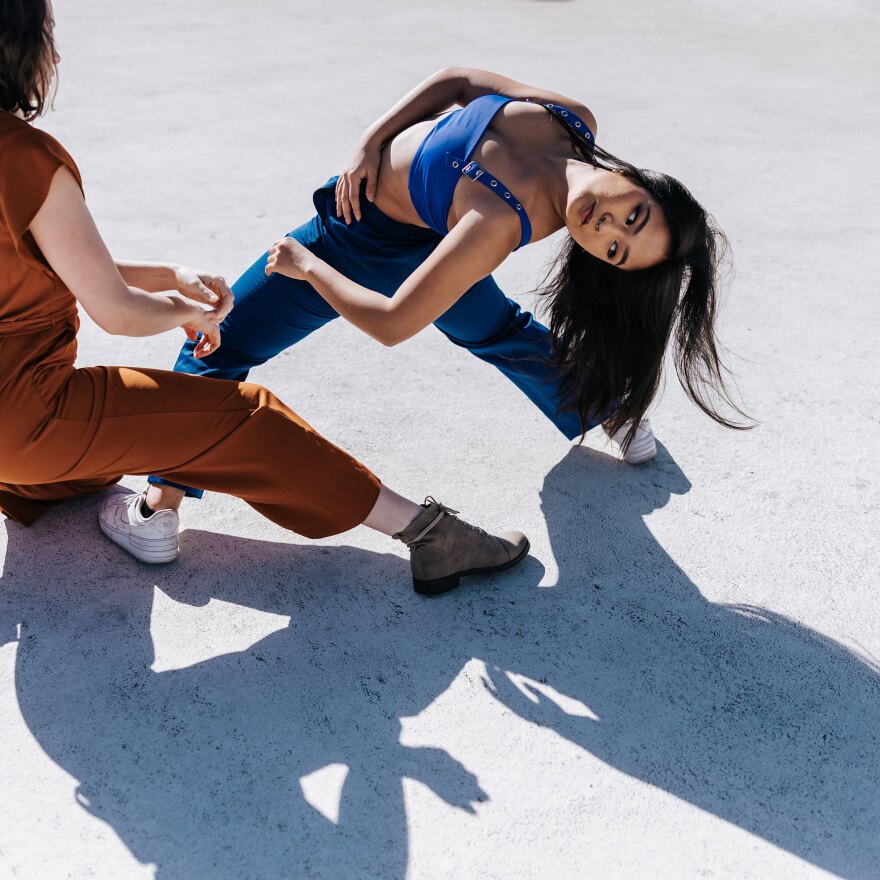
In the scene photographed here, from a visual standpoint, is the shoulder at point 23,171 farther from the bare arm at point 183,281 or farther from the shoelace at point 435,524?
the shoelace at point 435,524

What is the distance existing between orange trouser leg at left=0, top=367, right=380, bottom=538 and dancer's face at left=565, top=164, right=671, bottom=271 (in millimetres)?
782

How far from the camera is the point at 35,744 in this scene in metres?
2.01

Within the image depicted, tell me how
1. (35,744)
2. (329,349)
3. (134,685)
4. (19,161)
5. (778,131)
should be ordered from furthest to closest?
(778,131) → (329,349) → (134,685) → (35,744) → (19,161)

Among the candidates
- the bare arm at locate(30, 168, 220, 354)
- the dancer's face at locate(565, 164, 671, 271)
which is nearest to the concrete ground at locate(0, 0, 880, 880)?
the bare arm at locate(30, 168, 220, 354)

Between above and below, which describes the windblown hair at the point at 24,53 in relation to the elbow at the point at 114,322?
above

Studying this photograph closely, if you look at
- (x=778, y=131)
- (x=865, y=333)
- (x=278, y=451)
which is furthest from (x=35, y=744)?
(x=778, y=131)

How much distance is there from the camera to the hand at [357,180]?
7.88ft

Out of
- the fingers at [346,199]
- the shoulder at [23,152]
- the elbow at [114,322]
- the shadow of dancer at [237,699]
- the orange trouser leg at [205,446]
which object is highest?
the shoulder at [23,152]

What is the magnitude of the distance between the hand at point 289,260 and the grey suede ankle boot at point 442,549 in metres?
0.65

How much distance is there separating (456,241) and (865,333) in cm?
228

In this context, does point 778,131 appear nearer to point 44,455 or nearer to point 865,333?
point 865,333

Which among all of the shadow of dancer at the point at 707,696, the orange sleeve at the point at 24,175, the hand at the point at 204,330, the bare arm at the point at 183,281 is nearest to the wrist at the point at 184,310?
the hand at the point at 204,330

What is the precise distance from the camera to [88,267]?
1.91 meters

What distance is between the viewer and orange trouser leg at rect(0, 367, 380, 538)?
2094 mm
